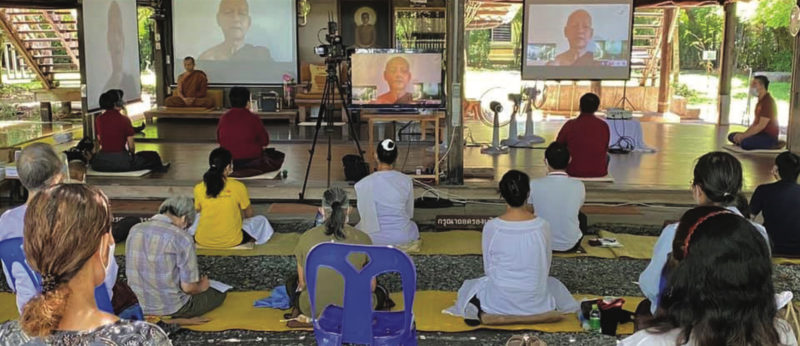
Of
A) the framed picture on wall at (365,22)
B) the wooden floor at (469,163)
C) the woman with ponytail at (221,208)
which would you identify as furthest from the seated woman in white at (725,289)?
the framed picture on wall at (365,22)

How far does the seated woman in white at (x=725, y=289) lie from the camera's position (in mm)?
1653

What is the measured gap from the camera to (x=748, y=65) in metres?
14.4

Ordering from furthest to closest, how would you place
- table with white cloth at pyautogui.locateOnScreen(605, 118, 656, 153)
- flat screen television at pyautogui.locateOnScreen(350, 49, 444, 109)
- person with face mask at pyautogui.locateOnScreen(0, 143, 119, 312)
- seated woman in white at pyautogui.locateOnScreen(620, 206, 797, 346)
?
table with white cloth at pyautogui.locateOnScreen(605, 118, 656, 153), flat screen television at pyautogui.locateOnScreen(350, 49, 444, 109), person with face mask at pyautogui.locateOnScreen(0, 143, 119, 312), seated woman in white at pyautogui.locateOnScreen(620, 206, 797, 346)

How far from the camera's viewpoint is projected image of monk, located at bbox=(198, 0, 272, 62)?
13.1 metres

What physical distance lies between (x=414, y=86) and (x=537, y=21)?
228 centimetres

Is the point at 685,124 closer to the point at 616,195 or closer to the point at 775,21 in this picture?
the point at 775,21

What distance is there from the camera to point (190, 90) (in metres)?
11.9

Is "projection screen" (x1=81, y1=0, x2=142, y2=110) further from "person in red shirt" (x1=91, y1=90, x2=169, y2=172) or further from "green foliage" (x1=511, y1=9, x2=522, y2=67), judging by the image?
"green foliage" (x1=511, y1=9, x2=522, y2=67)

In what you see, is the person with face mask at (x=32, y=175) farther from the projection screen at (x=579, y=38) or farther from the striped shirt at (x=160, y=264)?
the projection screen at (x=579, y=38)

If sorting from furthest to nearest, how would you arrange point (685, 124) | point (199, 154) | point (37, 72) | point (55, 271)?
point (37, 72)
point (685, 124)
point (199, 154)
point (55, 271)

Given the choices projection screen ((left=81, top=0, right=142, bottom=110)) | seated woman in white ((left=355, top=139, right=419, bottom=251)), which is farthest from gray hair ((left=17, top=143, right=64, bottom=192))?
projection screen ((left=81, top=0, right=142, bottom=110))

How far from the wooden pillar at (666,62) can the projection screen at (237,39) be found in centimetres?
724

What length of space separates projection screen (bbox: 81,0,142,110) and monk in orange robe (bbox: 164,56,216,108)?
256 cm

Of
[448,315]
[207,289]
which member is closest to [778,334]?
[448,315]
